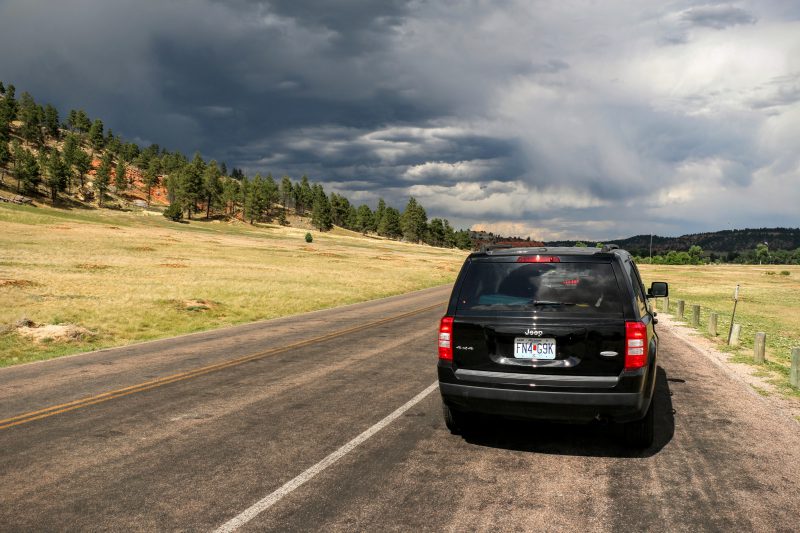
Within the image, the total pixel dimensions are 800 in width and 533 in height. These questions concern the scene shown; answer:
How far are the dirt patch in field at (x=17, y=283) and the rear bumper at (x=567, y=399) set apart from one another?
25.5 m

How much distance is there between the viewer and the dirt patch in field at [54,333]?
15102 millimetres

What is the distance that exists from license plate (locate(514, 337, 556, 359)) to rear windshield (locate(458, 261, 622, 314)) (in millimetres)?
324

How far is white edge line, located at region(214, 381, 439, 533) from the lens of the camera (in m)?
4.02

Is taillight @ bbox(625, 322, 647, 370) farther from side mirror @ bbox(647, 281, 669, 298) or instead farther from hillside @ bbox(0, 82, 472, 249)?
hillside @ bbox(0, 82, 472, 249)

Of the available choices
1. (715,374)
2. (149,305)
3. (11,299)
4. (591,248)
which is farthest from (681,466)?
(11,299)

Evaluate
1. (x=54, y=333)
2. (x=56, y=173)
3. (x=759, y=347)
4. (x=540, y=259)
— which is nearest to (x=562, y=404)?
(x=540, y=259)

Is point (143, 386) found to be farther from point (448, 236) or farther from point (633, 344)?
point (448, 236)

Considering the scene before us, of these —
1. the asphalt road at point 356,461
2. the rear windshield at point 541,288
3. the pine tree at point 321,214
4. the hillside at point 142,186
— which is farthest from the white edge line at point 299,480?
the pine tree at point 321,214

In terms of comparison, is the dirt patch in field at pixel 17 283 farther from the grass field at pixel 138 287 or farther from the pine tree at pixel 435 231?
the pine tree at pixel 435 231

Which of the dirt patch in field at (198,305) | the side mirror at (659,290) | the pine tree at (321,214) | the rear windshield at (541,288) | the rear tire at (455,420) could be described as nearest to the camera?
the rear windshield at (541,288)

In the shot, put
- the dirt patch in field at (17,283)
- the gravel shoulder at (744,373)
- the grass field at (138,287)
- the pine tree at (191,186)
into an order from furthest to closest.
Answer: the pine tree at (191,186) → the dirt patch in field at (17,283) → the grass field at (138,287) → the gravel shoulder at (744,373)

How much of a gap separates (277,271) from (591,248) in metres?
38.2

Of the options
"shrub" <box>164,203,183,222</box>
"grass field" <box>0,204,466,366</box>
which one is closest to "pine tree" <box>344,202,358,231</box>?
"shrub" <box>164,203,183,222</box>

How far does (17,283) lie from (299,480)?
83.3ft
